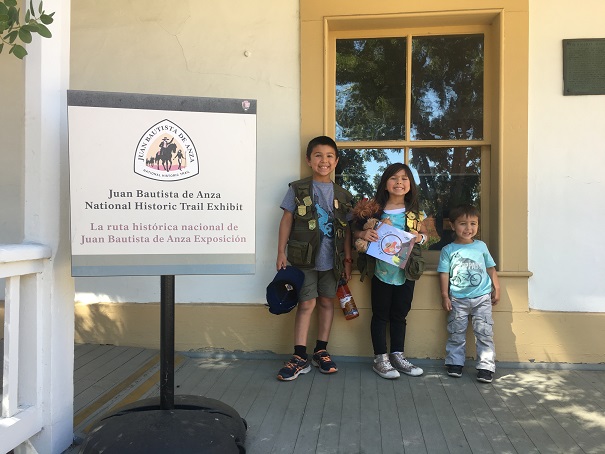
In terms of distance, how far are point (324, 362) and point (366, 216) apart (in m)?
1.25

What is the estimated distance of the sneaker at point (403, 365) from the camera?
3.89 m

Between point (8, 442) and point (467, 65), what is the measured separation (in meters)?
4.40

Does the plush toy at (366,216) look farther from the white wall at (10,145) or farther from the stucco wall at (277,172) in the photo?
the white wall at (10,145)

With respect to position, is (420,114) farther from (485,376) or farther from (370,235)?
(485,376)

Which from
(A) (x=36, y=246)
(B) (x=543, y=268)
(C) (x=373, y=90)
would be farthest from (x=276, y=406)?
(C) (x=373, y=90)

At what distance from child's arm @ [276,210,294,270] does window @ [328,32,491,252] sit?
75 cm

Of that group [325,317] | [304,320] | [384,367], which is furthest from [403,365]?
[304,320]

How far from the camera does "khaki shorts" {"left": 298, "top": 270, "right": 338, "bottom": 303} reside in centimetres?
400

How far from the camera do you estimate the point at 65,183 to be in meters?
2.81

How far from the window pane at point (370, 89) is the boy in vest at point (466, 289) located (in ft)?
3.49

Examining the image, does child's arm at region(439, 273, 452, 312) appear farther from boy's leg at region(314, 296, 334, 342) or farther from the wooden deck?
boy's leg at region(314, 296, 334, 342)

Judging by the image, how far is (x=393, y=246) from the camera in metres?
3.84

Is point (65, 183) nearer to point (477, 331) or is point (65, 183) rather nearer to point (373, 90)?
point (373, 90)

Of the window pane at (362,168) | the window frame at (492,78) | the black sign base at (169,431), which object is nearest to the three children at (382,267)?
the window frame at (492,78)
